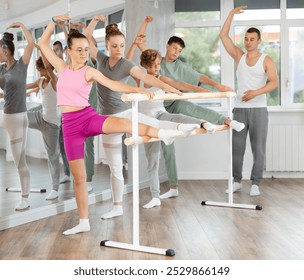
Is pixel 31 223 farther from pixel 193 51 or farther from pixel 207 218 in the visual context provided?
pixel 193 51

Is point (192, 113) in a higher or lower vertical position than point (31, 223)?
higher

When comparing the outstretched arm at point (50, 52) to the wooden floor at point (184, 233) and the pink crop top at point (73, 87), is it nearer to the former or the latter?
the pink crop top at point (73, 87)

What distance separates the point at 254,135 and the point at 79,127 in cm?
225

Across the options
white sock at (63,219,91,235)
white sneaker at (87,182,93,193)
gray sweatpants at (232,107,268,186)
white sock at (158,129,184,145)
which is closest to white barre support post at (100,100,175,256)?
white sock at (158,129,184,145)

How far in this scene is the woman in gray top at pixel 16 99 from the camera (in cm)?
445

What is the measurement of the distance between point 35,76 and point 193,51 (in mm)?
2573

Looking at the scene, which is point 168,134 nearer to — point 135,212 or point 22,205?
point 135,212

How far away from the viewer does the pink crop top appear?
401 cm

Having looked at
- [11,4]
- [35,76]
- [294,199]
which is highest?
[11,4]

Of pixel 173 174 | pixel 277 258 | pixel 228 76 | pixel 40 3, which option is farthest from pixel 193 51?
pixel 277 258

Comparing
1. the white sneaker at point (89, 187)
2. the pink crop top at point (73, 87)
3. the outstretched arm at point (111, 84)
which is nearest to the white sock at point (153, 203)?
the white sneaker at point (89, 187)

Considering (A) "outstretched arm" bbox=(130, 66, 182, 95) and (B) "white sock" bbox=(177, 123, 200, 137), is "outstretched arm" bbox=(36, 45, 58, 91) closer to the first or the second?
(A) "outstretched arm" bbox=(130, 66, 182, 95)

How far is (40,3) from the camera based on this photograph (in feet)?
15.7

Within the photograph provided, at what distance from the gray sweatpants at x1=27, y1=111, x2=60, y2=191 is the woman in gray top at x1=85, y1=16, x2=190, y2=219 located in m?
0.41
